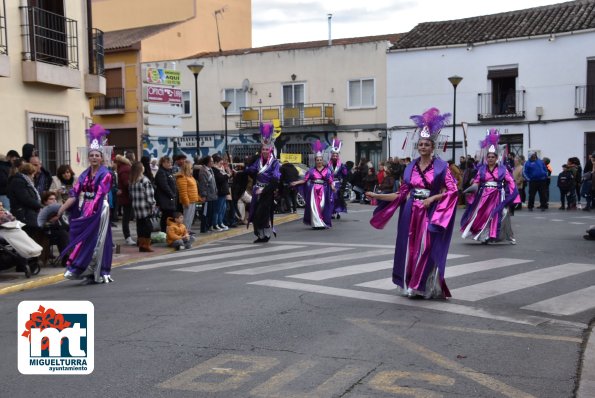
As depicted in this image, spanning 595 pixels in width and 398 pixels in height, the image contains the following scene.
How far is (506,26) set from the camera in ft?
109

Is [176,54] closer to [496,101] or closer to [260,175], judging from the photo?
[496,101]

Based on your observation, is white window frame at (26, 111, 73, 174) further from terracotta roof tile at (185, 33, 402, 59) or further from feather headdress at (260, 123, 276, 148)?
terracotta roof tile at (185, 33, 402, 59)

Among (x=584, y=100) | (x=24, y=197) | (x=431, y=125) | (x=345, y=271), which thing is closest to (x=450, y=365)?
(x=431, y=125)

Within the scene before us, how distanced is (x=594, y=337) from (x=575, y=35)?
26804mm

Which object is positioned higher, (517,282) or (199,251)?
(517,282)

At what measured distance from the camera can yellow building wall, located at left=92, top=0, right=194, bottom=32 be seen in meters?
42.8

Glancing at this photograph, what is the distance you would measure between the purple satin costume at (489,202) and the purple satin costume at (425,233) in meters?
5.84

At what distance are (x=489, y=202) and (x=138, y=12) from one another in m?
34.6

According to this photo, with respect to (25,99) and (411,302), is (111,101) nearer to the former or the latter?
(25,99)

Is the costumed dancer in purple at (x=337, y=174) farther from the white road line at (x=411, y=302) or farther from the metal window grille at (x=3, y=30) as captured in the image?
the white road line at (x=411, y=302)

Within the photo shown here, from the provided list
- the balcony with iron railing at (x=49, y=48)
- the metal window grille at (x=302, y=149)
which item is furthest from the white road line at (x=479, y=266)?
the metal window grille at (x=302, y=149)

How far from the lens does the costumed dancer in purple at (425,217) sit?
321 inches

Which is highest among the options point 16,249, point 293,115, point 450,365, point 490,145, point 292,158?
point 293,115

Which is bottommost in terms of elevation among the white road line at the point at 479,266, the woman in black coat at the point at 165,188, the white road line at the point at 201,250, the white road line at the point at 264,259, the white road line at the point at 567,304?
the white road line at the point at 201,250
